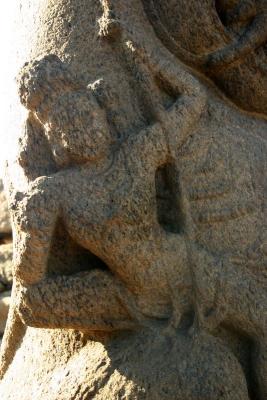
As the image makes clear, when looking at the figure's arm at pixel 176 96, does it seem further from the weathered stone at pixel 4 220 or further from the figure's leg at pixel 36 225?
the weathered stone at pixel 4 220

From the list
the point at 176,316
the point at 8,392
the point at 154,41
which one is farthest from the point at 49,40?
the point at 8,392

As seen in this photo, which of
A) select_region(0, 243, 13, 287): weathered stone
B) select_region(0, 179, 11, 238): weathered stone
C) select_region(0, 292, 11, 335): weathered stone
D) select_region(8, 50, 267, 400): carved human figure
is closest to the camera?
select_region(8, 50, 267, 400): carved human figure

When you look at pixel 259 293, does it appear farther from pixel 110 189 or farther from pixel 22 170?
pixel 22 170

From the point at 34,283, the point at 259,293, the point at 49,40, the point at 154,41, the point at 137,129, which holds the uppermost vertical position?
the point at 49,40

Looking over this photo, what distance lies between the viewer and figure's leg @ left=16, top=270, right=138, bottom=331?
1.22m

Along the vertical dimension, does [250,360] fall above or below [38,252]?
below

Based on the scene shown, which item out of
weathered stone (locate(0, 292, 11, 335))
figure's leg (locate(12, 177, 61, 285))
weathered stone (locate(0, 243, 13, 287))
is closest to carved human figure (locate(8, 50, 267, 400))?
figure's leg (locate(12, 177, 61, 285))

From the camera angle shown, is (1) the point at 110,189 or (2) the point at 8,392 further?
(2) the point at 8,392

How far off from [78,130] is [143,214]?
0.21 meters

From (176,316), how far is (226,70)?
576mm

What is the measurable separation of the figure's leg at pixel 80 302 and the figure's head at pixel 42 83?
1.14 ft

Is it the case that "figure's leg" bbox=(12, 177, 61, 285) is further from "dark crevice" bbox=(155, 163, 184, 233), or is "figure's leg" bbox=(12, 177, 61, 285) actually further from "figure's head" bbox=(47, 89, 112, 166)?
"dark crevice" bbox=(155, 163, 184, 233)

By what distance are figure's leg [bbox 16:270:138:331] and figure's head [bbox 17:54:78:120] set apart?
35cm

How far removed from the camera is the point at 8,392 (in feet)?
4.69
